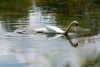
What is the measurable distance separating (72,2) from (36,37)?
11.9 m

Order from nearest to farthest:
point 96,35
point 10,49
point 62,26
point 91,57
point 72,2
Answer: point 91,57 → point 10,49 → point 96,35 → point 62,26 → point 72,2

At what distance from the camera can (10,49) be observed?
7875 mm

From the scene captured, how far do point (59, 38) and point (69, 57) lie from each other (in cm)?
210

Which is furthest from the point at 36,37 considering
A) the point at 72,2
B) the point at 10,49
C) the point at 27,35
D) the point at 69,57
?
the point at 72,2

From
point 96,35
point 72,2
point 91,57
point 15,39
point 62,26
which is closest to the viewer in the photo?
point 91,57

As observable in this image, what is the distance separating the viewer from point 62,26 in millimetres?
10938

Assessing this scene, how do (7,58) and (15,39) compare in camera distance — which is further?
(15,39)

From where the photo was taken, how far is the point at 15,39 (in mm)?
9016

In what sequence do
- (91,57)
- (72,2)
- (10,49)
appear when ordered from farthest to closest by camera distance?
(72,2) → (10,49) → (91,57)

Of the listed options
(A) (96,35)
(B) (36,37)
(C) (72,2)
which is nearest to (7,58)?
(B) (36,37)

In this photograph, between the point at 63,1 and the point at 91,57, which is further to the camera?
the point at 63,1

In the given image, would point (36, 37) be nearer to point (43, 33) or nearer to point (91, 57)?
point (43, 33)

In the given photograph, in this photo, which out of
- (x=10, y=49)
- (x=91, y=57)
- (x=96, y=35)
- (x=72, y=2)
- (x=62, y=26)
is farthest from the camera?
(x=72, y=2)

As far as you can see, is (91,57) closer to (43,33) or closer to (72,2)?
(43,33)
